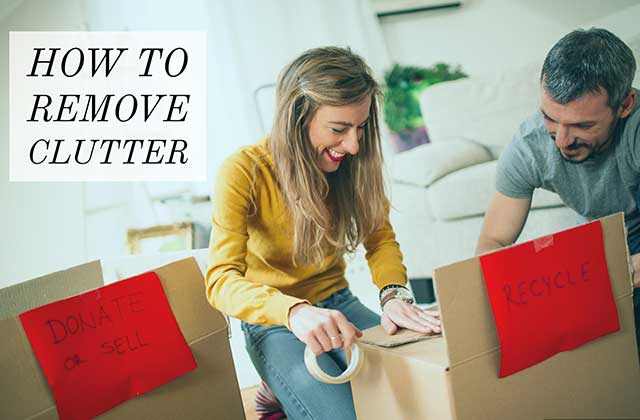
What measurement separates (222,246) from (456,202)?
1.07m

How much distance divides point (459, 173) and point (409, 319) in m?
1.16

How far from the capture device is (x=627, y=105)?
1050 mm

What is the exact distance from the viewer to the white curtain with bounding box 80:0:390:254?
2.63 m

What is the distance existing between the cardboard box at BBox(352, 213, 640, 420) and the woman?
121mm

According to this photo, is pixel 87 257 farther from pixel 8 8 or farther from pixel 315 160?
pixel 315 160

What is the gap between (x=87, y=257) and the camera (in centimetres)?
240

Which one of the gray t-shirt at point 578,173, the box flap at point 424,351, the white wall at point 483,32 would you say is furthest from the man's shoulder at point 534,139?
the white wall at point 483,32

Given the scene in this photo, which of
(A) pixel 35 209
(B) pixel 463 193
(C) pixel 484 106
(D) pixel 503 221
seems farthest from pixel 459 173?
(A) pixel 35 209

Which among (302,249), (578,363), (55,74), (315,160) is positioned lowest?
(578,363)

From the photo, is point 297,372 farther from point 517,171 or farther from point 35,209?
point 35,209

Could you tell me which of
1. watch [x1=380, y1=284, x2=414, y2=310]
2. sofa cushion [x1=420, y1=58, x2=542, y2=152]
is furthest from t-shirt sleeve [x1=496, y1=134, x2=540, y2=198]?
sofa cushion [x1=420, y1=58, x2=542, y2=152]

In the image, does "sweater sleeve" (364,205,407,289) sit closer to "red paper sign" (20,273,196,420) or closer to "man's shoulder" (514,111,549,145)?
"man's shoulder" (514,111,549,145)

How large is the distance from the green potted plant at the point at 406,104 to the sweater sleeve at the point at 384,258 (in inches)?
71.0

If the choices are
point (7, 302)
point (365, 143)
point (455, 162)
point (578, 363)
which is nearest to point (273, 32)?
point (455, 162)
